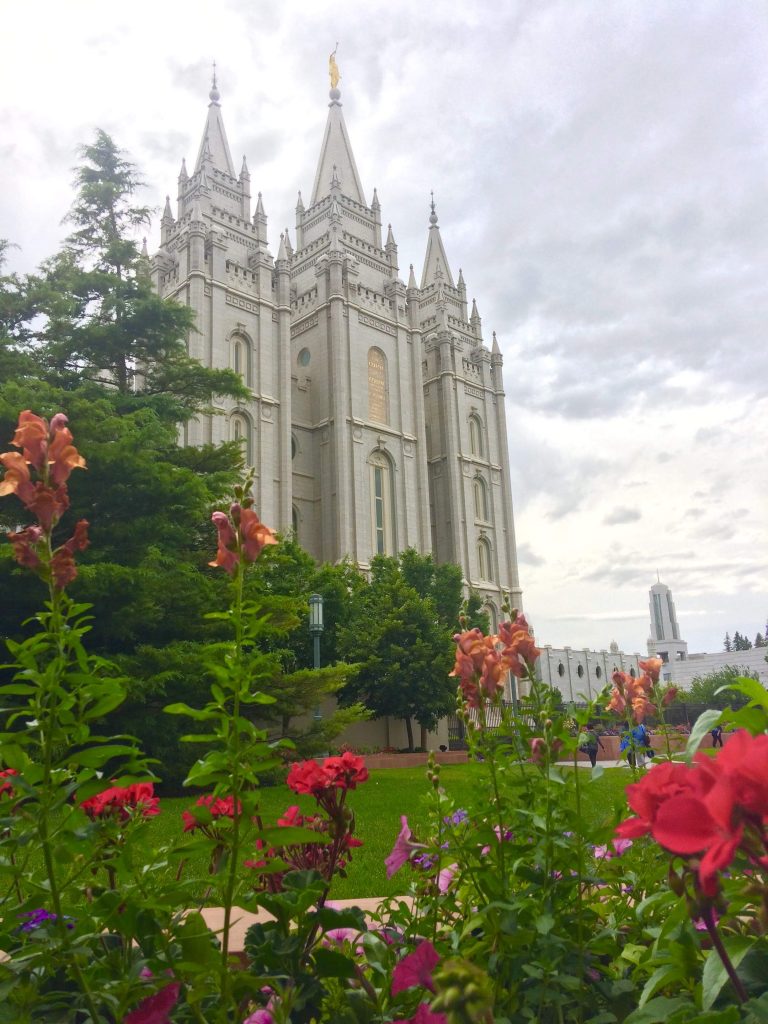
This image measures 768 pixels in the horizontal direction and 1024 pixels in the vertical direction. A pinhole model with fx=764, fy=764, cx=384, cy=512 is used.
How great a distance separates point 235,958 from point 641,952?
0.94 meters

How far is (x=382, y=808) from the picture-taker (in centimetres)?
947

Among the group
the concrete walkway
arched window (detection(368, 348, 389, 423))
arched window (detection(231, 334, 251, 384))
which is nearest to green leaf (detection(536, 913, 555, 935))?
the concrete walkway

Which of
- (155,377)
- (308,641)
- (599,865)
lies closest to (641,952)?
(599,865)

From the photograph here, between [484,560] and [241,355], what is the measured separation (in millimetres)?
17182

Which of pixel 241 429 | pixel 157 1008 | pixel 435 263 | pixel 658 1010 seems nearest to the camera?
pixel 658 1010

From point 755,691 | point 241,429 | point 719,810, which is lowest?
point 719,810

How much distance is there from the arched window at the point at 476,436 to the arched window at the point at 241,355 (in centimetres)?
1470

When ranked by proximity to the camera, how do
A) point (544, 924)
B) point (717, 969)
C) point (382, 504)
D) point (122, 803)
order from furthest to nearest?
point (382, 504), point (122, 803), point (544, 924), point (717, 969)

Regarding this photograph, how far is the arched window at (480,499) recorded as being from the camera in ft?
138

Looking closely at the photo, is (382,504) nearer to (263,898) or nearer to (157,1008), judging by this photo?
(263,898)

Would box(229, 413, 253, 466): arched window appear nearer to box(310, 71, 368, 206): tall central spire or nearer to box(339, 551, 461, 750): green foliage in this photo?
box(339, 551, 461, 750): green foliage

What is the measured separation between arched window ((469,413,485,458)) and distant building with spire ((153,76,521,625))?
13 centimetres

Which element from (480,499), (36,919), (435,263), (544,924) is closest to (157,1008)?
(36,919)

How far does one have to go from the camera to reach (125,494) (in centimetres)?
1173
